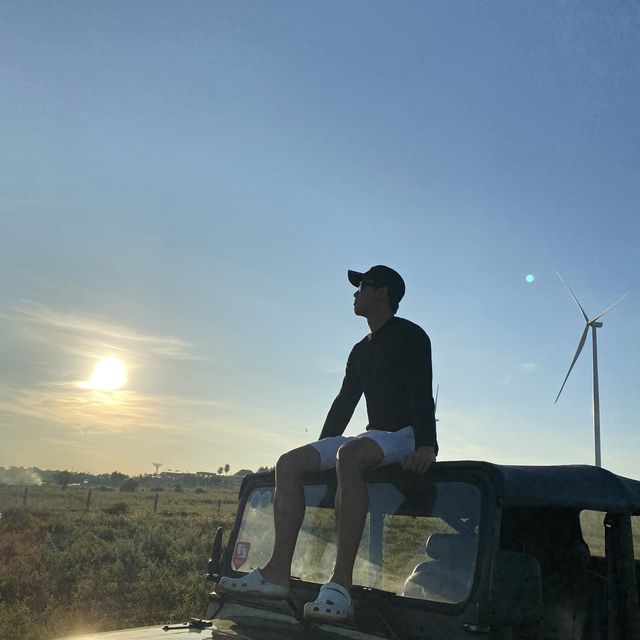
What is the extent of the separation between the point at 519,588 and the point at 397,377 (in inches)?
50.9

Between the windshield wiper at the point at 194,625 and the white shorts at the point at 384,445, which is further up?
the white shorts at the point at 384,445

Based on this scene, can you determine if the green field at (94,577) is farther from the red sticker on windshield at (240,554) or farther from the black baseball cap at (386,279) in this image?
the black baseball cap at (386,279)

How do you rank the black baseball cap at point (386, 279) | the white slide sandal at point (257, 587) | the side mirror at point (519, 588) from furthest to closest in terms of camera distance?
the black baseball cap at point (386, 279) → the white slide sandal at point (257, 587) → the side mirror at point (519, 588)

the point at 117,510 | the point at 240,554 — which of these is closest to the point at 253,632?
the point at 240,554

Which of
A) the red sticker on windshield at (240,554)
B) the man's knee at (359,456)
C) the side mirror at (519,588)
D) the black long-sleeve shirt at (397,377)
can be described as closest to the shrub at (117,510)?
the red sticker on windshield at (240,554)

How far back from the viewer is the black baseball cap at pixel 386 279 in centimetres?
370

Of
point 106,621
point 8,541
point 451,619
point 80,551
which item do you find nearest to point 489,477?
point 451,619

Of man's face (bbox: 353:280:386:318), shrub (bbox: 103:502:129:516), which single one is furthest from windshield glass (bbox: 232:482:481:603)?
shrub (bbox: 103:502:129:516)

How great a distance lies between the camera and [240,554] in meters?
3.79

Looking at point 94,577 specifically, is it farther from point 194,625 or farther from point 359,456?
point 359,456

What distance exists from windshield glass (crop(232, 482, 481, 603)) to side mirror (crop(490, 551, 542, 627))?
0.70ft

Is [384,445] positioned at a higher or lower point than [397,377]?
lower

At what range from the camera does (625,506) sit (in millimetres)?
2949

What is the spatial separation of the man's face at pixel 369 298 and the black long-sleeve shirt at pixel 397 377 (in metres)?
0.11
